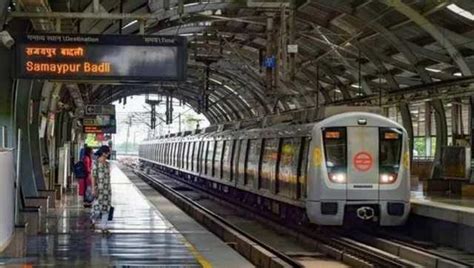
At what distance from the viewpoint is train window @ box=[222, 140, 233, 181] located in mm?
29141

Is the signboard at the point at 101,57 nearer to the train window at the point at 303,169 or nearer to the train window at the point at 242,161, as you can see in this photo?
the train window at the point at 303,169

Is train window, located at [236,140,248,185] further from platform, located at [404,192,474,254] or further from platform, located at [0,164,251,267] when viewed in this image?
platform, located at [0,164,251,267]

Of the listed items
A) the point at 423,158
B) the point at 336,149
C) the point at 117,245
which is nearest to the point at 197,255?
the point at 117,245

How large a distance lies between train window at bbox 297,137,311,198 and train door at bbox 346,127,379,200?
3.11 ft

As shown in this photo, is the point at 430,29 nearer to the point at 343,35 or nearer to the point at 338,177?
the point at 343,35

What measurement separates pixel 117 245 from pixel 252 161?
1207 centimetres

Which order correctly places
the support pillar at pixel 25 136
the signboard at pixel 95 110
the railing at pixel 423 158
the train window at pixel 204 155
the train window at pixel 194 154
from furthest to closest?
the railing at pixel 423 158, the train window at pixel 194 154, the train window at pixel 204 155, the signboard at pixel 95 110, the support pillar at pixel 25 136

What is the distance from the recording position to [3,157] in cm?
1086

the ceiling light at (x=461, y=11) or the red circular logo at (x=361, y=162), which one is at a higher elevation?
the ceiling light at (x=461, y=11)

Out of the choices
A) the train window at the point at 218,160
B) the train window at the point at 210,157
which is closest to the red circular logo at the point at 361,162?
the train window at the point at 218,160

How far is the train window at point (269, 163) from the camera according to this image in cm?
2150

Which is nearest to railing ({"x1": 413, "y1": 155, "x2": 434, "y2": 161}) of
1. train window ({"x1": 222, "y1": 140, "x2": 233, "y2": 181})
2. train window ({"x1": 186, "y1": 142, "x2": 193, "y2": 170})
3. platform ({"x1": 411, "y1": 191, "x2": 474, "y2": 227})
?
train window ({"x1": 186, "y1": 142, "x2": 193, "y2": 170})

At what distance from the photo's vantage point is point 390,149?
59.3 ft

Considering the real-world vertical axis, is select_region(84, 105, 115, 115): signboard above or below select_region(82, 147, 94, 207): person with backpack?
above
